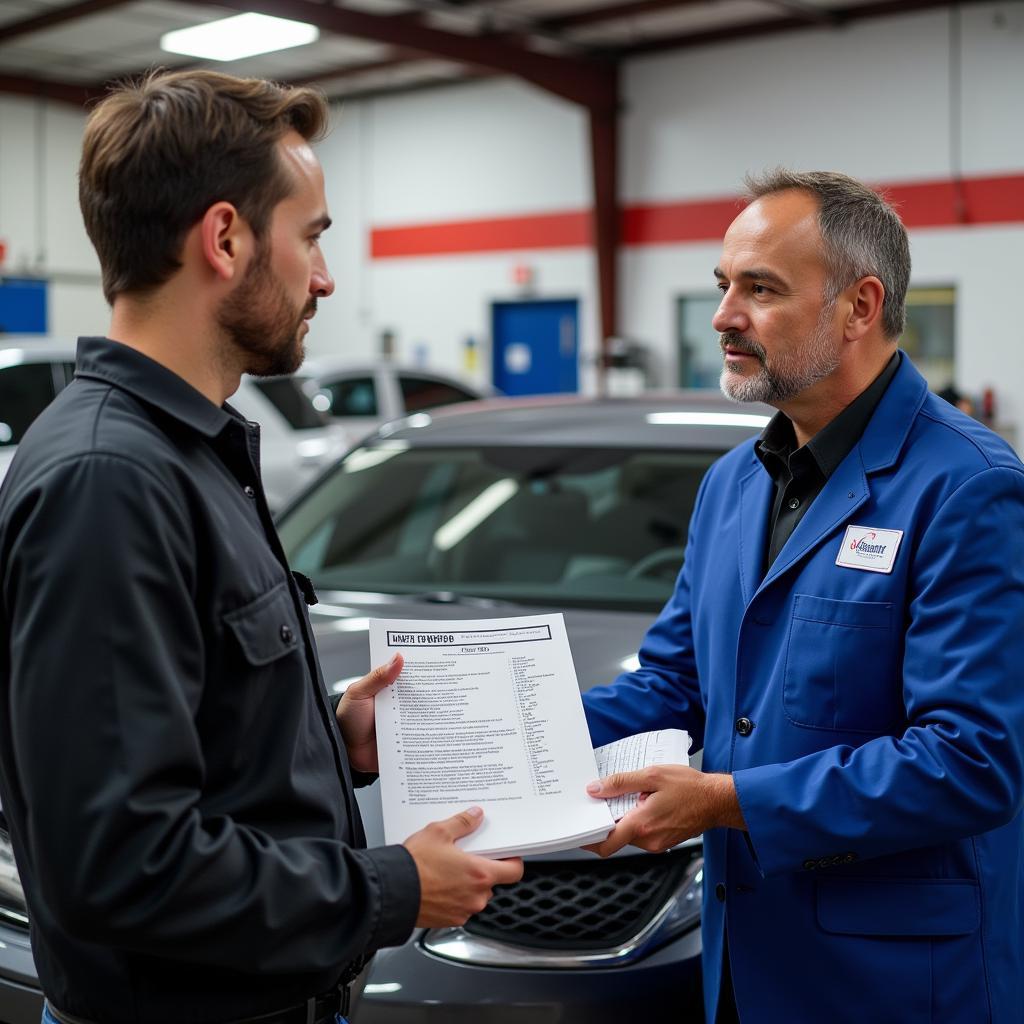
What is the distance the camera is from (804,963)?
65.2 inches

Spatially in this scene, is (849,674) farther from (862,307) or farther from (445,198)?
(445,198)

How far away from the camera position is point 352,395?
9148 millimetres

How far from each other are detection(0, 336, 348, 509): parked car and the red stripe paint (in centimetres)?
329

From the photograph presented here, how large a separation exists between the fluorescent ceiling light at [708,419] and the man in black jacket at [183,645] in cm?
203

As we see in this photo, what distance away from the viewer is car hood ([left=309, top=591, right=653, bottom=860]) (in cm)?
248

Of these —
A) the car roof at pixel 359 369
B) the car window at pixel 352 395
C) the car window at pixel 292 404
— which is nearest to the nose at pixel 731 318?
the car window at pixel 292 404

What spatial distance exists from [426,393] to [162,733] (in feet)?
28.2

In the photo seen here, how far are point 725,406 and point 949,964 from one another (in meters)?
2.02

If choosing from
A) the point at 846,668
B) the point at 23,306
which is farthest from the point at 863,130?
the point at 846,668

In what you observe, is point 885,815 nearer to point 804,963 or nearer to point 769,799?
point 769,799

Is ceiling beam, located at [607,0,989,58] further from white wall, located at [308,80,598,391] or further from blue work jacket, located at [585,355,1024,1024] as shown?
blue work jacket, located at [585,355,1024,1024]

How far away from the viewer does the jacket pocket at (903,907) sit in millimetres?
1596

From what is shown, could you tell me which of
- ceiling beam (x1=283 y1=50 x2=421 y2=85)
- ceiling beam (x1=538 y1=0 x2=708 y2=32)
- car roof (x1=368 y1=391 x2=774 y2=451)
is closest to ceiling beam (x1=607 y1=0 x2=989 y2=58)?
ceiling beam (x1=538 y1=0 x2=708 y2=32)

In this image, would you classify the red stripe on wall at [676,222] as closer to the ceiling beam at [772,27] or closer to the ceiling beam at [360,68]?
the ceiling beam at [772,27]
